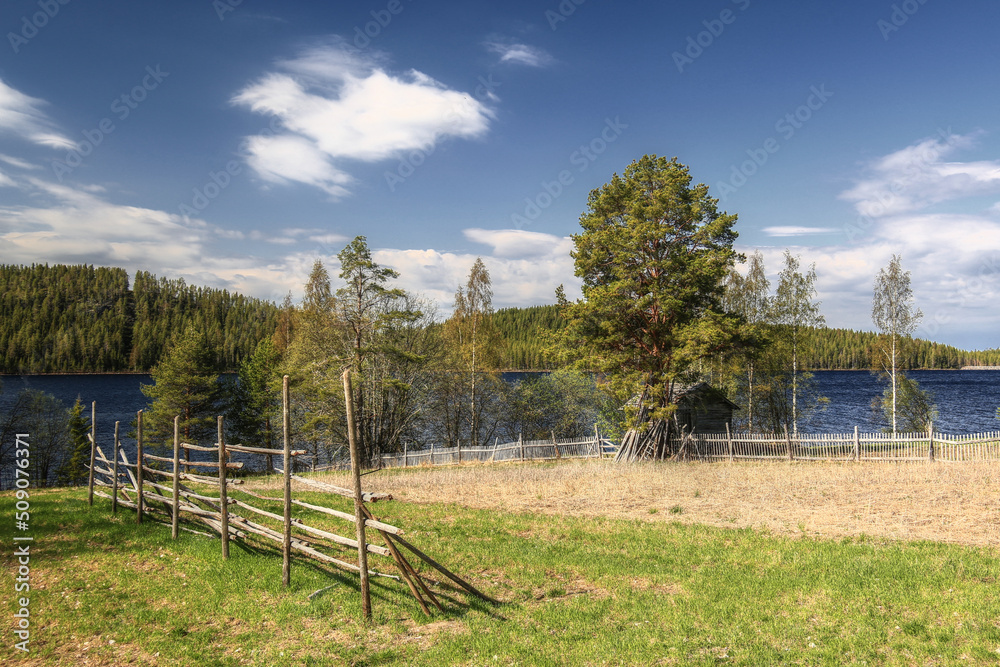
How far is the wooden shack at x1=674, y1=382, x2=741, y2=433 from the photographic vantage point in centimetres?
2864

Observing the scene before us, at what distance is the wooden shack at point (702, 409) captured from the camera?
2864 centimetres

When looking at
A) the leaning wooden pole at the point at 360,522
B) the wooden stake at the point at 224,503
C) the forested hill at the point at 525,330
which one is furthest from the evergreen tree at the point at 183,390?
the forested hill at the point at 525,330

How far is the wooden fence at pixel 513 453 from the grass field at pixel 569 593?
49.5 feet

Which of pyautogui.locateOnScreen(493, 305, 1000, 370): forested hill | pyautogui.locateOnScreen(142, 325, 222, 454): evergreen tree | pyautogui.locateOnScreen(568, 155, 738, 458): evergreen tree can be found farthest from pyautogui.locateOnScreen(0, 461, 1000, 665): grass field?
pyautogui.locateOnScreen(493, 305, 1000, 370): forested hill

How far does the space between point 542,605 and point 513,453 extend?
23.4 meters

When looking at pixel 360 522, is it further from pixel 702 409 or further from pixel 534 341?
pixel 534 341

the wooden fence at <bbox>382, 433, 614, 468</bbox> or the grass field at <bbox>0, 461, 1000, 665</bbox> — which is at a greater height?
the grass field at <bbox>0, 461, 1000, 665</bbox>

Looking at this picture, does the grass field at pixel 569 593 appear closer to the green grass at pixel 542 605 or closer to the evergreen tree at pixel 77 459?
the green grass at pixel 542 605

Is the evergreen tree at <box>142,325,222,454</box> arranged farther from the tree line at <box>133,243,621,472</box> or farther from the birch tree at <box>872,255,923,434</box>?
the birch tree at <box>872,255,923,434</box>

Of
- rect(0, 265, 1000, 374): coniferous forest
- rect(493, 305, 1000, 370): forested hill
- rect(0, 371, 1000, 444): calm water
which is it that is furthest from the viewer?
rect(0, 265, 1000, 374): coniferous forest

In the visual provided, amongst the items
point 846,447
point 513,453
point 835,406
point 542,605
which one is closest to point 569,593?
point 542,605

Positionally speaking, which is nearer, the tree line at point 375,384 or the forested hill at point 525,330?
the tree line at point 375,384

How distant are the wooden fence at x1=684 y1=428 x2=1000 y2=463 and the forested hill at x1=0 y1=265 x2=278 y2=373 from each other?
9422cm

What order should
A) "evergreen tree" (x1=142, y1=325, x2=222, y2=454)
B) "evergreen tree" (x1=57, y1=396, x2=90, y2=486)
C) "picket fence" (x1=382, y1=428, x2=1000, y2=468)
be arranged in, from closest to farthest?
"picket fence" (x1=382, y1=428, x2=1000, y2=468) < "evergreen tree" (x1=57, y1=396, x2=90, y2=486) < "evergreen tree" (x1=142, y1=325, x2=222, y2=454)
